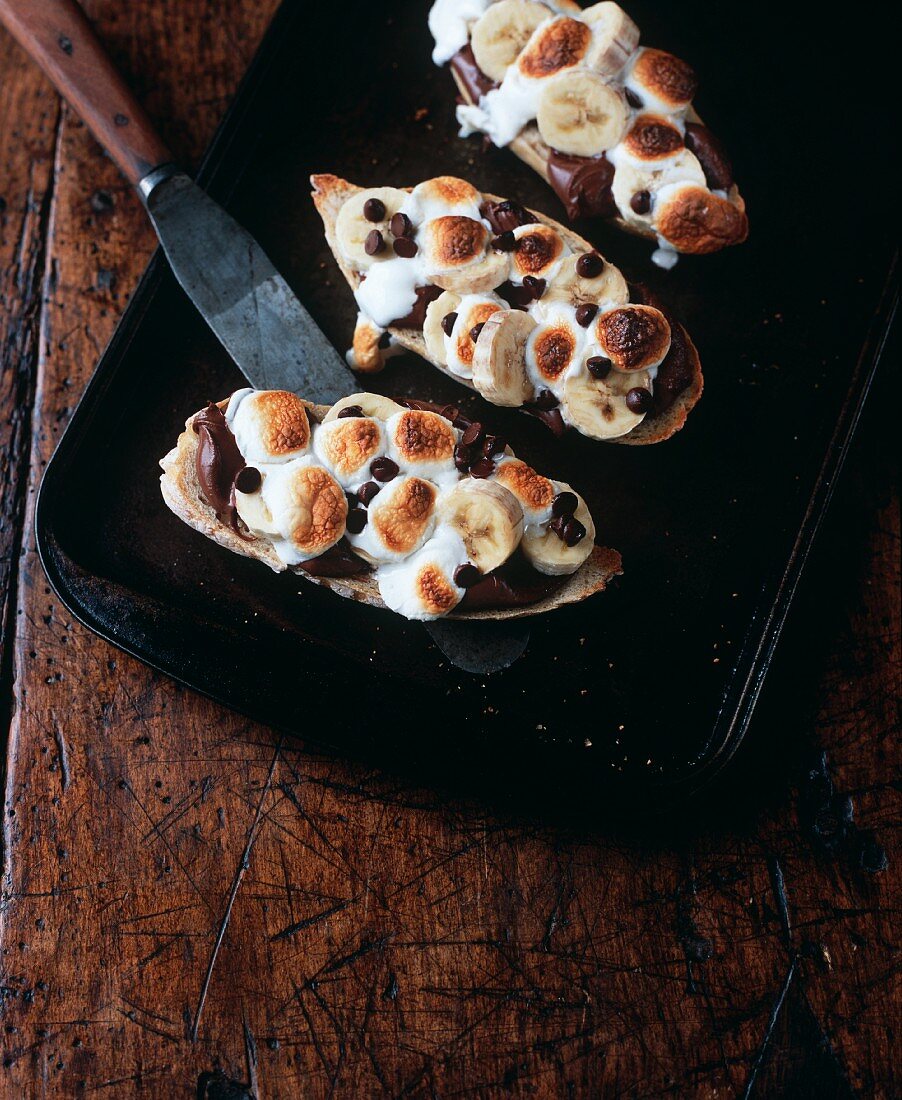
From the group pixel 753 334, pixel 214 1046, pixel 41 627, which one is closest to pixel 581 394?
pixel 753 334

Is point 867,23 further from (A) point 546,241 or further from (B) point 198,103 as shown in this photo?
(B) point 198,103

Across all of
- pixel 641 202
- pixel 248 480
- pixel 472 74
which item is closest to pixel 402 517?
pixel 248 480

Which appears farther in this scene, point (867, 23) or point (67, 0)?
point (867, 23)

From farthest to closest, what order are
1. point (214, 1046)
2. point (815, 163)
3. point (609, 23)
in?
point (815, 163)
point (609, 23)
point (214, 1046)

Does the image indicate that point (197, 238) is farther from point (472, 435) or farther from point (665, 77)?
point (665, 77)

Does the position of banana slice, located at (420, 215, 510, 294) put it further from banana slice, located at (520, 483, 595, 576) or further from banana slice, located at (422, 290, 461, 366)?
banana slice, located at (520, 483, 595, 576)
